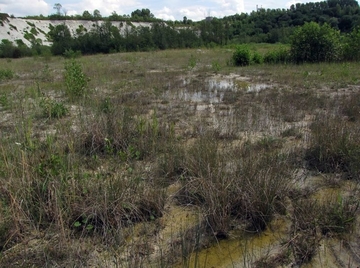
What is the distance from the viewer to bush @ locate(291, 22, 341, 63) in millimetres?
13445

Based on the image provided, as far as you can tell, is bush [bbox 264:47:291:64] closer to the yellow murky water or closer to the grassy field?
the grassy field

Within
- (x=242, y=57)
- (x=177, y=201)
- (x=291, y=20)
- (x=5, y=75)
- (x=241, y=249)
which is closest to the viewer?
(x=241, y=249)

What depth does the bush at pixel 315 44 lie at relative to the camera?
44.1ft

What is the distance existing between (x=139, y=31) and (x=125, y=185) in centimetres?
3649

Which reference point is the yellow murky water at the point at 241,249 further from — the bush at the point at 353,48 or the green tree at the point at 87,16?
the green tree at the point at 87,16

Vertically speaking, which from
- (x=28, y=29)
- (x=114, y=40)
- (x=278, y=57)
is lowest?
(x=278, y=57)

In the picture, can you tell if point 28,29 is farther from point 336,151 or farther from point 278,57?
point 336,151

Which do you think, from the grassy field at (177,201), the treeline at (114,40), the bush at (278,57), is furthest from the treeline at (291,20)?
the grassy field at (177,201)

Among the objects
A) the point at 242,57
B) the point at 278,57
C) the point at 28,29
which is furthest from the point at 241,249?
the point at 28,29

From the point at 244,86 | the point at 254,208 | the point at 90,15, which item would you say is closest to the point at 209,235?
the point at 254,208

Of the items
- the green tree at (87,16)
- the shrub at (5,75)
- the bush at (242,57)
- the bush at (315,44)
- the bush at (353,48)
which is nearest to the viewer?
the shrub at (5,75)

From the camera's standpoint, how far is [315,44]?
1367cm

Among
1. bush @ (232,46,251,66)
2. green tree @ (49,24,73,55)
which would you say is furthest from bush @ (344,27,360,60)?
green tree @ (49,24,73,55)

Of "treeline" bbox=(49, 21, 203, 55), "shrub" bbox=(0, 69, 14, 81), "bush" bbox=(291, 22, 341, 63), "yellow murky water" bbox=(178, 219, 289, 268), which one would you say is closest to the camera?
"yellow murky water" bbox=(178, 219, 289, 268)
